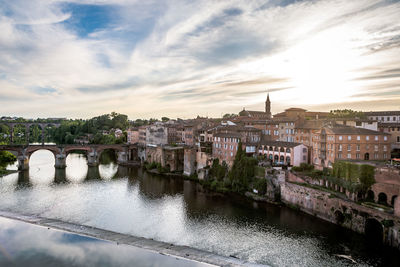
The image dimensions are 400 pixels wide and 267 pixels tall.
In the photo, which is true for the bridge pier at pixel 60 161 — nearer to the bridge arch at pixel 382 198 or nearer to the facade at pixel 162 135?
the facade at pixel 162 135

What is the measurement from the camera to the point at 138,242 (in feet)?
65.3

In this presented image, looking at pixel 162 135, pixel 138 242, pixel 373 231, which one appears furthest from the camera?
pixel 162 135

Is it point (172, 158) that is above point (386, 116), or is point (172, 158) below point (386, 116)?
below

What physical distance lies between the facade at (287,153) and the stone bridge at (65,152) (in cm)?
3054

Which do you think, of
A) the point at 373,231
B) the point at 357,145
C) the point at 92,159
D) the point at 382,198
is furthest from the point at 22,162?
the point at 382,198

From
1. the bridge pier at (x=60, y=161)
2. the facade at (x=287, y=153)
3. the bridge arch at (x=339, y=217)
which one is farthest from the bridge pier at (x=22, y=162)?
the bridge arch at (x=339, y=217)

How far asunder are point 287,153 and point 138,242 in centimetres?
2111

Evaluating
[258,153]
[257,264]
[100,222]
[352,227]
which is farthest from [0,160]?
[352,227]

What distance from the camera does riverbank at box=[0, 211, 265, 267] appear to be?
58.0 feet

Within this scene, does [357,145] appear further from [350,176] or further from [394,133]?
[394,133]

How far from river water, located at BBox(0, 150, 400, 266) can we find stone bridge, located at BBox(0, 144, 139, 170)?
9.38m

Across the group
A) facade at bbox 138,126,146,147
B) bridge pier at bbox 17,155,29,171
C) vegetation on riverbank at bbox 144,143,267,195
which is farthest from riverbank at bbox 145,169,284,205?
bridge pier at bbox 17,155,29,171

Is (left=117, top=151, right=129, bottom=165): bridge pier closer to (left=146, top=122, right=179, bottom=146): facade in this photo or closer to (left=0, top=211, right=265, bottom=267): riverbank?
(left=146, top=122, right=179, bottom=146): facade

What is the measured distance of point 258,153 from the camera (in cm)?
3841
